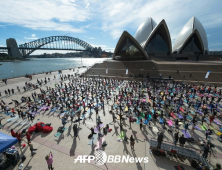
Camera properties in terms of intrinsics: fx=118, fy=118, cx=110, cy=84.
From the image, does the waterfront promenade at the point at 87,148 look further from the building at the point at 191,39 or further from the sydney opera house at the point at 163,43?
the building at the point at 191,39

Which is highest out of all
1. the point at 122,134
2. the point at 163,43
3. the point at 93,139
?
the point at 163,43

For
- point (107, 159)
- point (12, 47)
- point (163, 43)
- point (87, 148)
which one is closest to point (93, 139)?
point (87, 148)

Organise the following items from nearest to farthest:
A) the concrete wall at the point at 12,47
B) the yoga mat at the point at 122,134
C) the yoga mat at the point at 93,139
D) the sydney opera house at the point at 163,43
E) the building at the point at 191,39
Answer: the yoga mat at the point at 93,139 → the yoga mat at the point at 122,134 → the sydney opera house at the point at 163,43 → the building at the point at 191,39 → the concrete wall at the point at 12,47

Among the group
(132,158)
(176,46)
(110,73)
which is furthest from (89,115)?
(176,46)

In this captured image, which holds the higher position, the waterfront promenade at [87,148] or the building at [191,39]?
the building at [191,39]

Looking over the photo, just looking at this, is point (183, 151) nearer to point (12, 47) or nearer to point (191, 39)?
point (191, 39)

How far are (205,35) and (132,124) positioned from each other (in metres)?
69.3

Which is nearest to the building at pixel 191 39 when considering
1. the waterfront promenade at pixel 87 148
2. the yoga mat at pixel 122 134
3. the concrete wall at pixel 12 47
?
the waterfront promenade at pixel 87 148

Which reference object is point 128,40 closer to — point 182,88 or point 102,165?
point 182,88

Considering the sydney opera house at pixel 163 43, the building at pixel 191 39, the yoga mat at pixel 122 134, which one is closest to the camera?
the yoga mat at pixel 122 134

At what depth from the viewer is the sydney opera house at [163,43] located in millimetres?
47250

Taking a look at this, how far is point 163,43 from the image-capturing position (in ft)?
169

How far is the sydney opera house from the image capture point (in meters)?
47.2

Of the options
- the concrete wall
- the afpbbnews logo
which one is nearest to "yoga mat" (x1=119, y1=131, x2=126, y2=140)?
the afpbbnews logo
